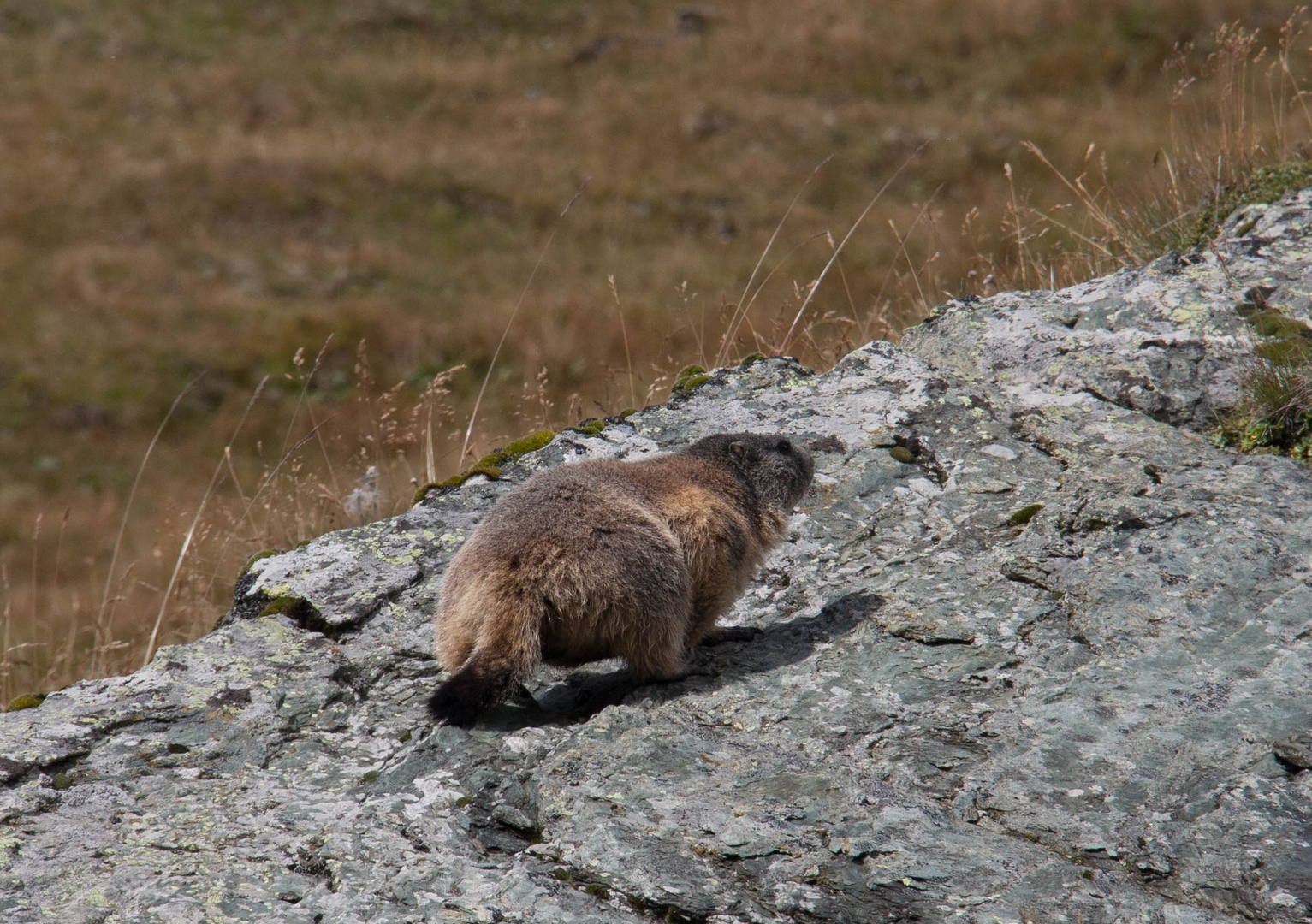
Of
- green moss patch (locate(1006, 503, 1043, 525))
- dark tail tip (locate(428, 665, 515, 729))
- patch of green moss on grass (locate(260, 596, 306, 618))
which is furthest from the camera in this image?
green moss patch (locate(1006, 503, 1043, 525))

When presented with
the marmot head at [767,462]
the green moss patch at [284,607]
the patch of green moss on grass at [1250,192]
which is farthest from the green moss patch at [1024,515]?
the patch of green moss on grass at [1250,192]

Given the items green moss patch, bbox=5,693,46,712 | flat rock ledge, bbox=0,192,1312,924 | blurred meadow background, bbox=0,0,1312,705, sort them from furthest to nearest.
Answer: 1. blurred meadow background, bbox=0,0,1312,705
2. green moss patch, bbox=5,693,46,712
3. flat rock ledge, bbox=0,192,1312,924

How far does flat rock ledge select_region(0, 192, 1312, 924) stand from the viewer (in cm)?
345

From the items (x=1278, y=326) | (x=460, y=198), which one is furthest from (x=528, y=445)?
(x=460, y=198)

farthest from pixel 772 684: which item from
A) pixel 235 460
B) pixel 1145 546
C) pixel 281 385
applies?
pixel 281 385

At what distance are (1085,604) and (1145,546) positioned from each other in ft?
1.73

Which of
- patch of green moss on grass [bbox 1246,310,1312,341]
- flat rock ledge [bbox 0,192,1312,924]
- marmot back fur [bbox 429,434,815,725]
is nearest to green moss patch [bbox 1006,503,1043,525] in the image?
flat rock ledge [bbox 0,192,1312,924]

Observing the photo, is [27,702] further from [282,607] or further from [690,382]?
[690,382]

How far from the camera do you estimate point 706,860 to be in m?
3.56

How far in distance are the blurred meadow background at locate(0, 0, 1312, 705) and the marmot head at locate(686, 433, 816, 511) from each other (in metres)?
2.39

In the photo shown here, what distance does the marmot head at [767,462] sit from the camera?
549 cm

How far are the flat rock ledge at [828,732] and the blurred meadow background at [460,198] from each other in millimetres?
2468

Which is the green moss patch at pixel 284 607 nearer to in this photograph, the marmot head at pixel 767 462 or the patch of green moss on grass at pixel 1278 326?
the marmot head at pixel 767 462

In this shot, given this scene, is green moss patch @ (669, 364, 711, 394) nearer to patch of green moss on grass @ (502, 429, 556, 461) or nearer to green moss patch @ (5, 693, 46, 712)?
patch of green moss on grass @ (502, 429, 556, 461)
